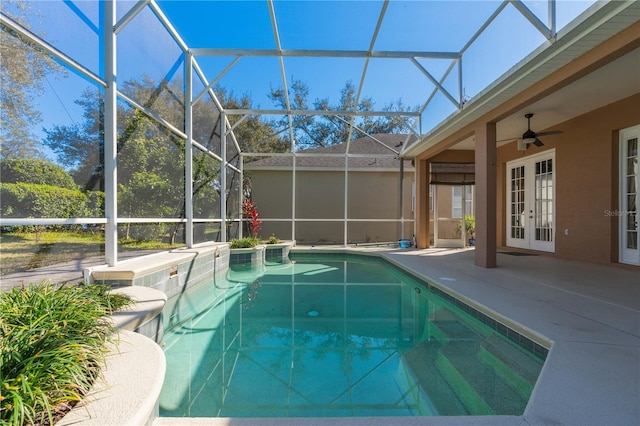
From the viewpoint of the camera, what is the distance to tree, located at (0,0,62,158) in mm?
2752

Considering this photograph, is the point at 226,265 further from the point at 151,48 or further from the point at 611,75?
the point at 611,75

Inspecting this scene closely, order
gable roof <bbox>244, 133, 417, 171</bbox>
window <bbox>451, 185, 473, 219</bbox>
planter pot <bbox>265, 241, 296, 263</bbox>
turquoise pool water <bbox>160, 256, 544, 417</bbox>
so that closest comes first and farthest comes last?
1. turquoise pool water <bbox>160, 256, 544, 417</bbox>
2. planter pot <bbox>265, 241, 296, 263</bbox>
3. window <bbox>451, 185, 473, 219</bbox>
4. gable roof <bbox>244, 133, 417, 171</bbox>

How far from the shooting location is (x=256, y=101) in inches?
354

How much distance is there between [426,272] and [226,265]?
465 cm

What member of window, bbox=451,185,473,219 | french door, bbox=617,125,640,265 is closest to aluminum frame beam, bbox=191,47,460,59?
french door, bbox=617,125,640,265

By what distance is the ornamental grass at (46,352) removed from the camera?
143 centimetres

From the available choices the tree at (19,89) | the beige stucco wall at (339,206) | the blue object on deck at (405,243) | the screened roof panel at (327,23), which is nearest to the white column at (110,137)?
the tree at (19,89)

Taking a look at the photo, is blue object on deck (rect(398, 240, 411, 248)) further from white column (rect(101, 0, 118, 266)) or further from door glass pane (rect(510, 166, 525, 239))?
white column (rect(101, 0, 118, 266))

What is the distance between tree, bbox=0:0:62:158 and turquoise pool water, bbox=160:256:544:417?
228 cm

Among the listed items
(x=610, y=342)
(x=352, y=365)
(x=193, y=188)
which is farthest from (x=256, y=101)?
(x=610, y=342)

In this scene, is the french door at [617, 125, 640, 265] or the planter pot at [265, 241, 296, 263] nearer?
the french door at [617, 125, 640, 265]

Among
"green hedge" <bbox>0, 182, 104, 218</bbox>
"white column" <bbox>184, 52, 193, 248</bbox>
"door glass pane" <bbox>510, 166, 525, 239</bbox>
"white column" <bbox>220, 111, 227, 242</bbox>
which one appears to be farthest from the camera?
"door glass pane" <bbox>510, 166, 525, 239</bbox>

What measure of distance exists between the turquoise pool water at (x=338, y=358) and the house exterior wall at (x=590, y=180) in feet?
13.0

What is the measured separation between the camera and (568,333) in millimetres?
2885
